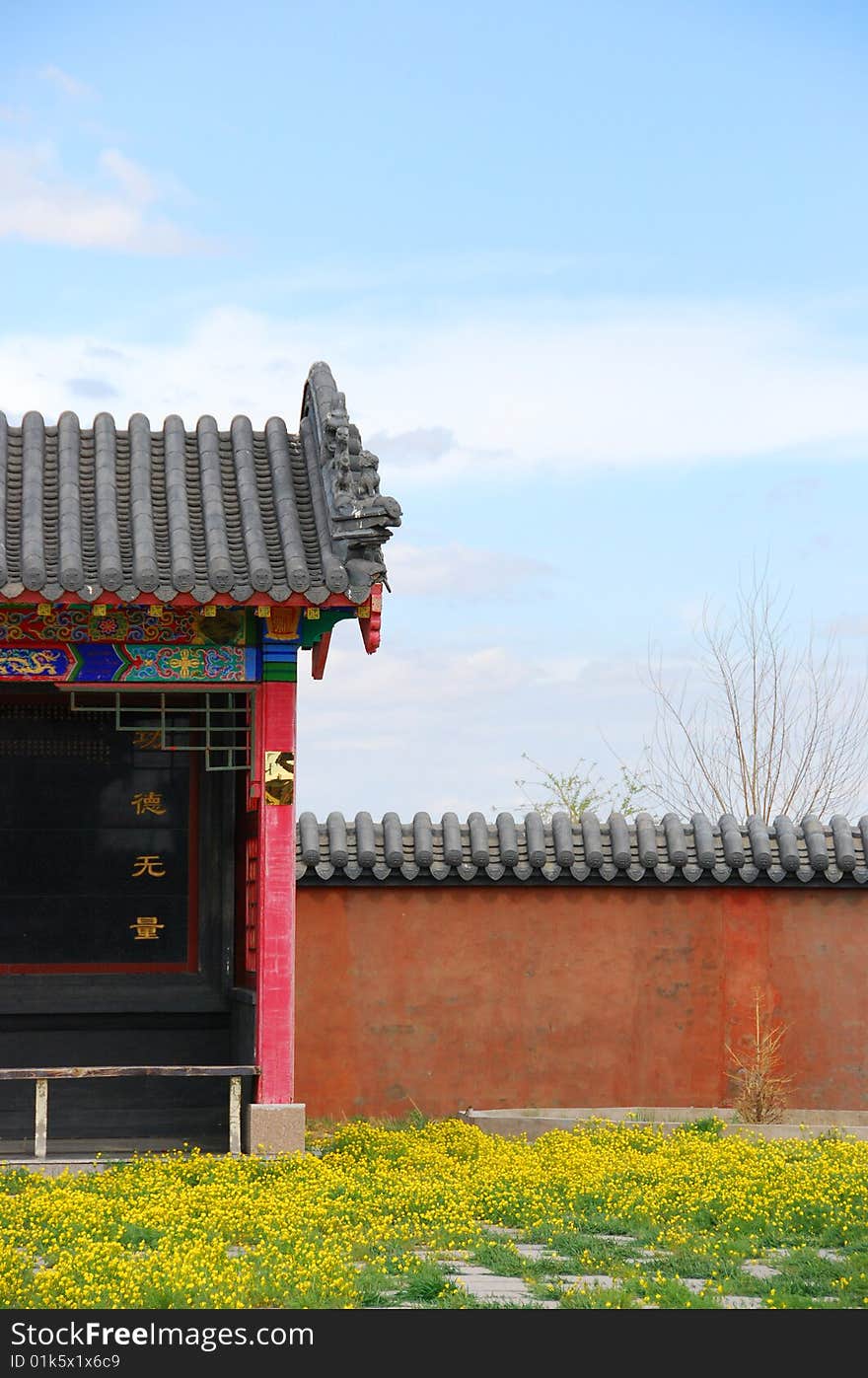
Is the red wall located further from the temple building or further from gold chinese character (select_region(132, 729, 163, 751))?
gold chinese character (select_region(132, 729, 163, 751))

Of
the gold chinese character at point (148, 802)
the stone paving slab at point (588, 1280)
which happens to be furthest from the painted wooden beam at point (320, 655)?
the stone paving slab at point (588, 1280)

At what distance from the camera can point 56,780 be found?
1320 centimetres

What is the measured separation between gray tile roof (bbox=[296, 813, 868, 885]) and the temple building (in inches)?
81.3

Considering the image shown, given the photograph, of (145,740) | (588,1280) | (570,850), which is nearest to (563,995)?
(570,850)

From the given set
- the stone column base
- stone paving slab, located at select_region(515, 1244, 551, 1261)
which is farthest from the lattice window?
stone paving slab, located at select_region(515, 1244, 551, 1261)

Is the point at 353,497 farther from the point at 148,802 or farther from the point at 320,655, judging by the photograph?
the point at 148,802

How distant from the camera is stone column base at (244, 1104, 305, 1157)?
36.4 feet

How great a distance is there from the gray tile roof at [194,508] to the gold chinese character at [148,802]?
2525 millimetres

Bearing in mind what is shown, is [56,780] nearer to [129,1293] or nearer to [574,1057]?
[574,1057]

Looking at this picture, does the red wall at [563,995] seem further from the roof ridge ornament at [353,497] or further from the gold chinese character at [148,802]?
the roof ridge ornament at [353,497]

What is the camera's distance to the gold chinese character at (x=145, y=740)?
13164 millimetres

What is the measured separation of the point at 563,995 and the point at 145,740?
4.57 metres
